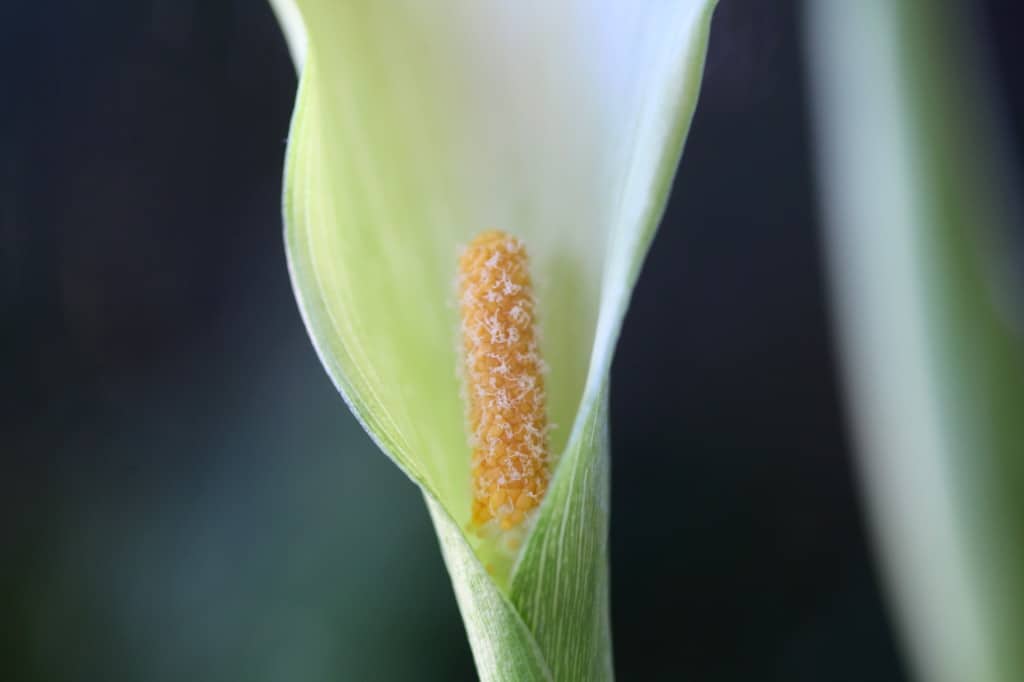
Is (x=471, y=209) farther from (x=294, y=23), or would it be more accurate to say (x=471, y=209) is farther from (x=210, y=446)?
(x=210, y=446)

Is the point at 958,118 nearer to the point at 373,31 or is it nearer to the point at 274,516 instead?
the point at 373,31

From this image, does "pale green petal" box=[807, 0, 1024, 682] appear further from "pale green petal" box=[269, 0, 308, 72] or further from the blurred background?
"pale green petal" box=[269, 0, 308, 72]

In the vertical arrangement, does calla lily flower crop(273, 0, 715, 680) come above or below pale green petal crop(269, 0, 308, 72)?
below

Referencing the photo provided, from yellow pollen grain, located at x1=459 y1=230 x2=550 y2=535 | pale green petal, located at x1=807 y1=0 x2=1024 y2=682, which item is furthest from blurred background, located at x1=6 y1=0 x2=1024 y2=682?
yellow pollen grain, located at x1=459 y1=230 x2=550 y2=535

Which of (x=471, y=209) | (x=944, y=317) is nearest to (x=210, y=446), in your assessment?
(x=471, y=209)

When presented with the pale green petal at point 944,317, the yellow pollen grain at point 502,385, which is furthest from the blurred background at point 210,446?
the yellow pollen grain at point 502,385
